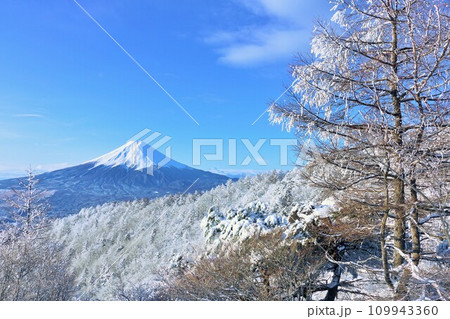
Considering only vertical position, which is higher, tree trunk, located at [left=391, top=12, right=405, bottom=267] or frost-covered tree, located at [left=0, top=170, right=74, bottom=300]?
tree trunk, located at [left=391, top=12, right=405, bottom=267]

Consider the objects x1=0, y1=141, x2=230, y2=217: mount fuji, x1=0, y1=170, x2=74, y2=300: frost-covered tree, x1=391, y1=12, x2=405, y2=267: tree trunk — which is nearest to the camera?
x1=391, y1=12, x2=405, y2=267: tree trunk

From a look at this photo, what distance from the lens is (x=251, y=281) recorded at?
6.84 m

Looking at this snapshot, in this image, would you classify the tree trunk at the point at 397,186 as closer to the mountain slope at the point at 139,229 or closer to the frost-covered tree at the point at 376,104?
the frost-covered tree at the point at 376,104

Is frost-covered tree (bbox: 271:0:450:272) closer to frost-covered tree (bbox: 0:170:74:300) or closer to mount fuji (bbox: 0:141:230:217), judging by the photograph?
frost-covered tree (bbox: 0:170:74:300)

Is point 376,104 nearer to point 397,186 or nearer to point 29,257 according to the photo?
point 397,186

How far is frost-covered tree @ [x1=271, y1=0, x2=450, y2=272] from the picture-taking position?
4.50 metres

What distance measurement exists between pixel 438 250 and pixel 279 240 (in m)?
3.12

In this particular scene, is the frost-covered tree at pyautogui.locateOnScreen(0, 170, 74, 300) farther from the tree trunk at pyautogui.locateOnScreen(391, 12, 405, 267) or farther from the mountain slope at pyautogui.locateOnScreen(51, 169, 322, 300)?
the mountain slope at pyautogui.locateOnScreen(51, 169, 322, 300)

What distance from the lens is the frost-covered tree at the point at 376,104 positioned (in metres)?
4.50

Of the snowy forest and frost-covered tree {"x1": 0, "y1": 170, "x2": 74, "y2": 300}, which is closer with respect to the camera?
the snowy forest

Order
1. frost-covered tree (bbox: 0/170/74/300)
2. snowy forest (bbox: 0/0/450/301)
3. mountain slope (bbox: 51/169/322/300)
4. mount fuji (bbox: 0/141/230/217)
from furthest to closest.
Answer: mount fuji (bbox: 0/141/230/217), mountain slope (bbox: 51/169/322/300), frost-covered tree (bbox: 0/170/74/300), snowy forest (bbox: 0/0/450/301)

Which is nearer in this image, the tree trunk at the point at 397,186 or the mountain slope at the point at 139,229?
the tree trunk at the point at 397,186

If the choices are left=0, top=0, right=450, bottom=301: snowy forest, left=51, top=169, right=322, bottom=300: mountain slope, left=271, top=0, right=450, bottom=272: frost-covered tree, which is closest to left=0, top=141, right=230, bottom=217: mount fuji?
left=51, top=169, right=322, bottom=300: mountain slope

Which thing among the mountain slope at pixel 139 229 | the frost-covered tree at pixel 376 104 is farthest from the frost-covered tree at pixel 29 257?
the mountain slope at pixel 139 229
